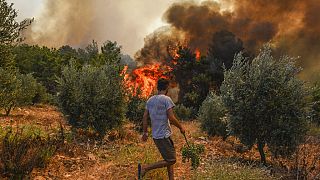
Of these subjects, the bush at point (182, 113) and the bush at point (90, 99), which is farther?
the bush at point (182, 113)

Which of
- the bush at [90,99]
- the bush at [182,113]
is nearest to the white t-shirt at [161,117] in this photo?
the bush at [90,99]

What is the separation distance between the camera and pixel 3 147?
8352mm

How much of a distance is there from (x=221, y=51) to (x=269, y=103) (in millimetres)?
29288

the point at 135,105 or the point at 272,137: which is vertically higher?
the point at 135,105

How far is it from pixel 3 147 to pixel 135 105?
1158 cm

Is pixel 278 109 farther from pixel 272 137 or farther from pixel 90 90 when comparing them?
pixel 90 90

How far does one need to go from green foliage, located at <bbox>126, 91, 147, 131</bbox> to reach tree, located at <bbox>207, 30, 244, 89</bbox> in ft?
65.8

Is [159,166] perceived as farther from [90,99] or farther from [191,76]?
[191,76]

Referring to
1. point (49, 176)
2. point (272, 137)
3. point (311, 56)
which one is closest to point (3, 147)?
point (49, 176)

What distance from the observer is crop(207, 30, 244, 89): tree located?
38781mm

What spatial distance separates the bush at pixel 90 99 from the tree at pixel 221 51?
83.3 ft

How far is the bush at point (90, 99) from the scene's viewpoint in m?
13.8

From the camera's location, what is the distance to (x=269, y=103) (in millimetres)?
11734

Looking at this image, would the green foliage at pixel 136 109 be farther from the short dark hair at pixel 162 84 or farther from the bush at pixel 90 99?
→ the short dark hair at pixel 162 84
